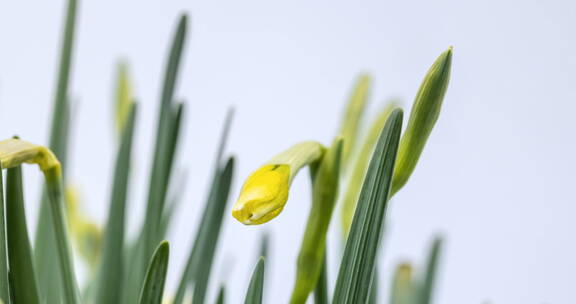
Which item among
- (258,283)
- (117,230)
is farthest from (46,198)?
(258,283)

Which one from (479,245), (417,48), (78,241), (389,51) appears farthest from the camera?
(479,245)

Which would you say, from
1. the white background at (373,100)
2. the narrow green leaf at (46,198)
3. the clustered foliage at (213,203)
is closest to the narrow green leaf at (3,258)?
the clustered foliage at (213,203)

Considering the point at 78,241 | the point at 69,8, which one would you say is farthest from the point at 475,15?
the point at 69,8

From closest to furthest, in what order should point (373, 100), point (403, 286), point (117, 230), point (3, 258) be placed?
point (3, 258)
point (117, 230)
point (403, 286)
point (373, 100)

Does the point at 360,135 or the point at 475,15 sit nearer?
the point at 360,135

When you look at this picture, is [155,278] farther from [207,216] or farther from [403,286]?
[403,286]

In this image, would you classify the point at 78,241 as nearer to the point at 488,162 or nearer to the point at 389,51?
the point at 389,51

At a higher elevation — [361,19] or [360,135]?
[361,19]
